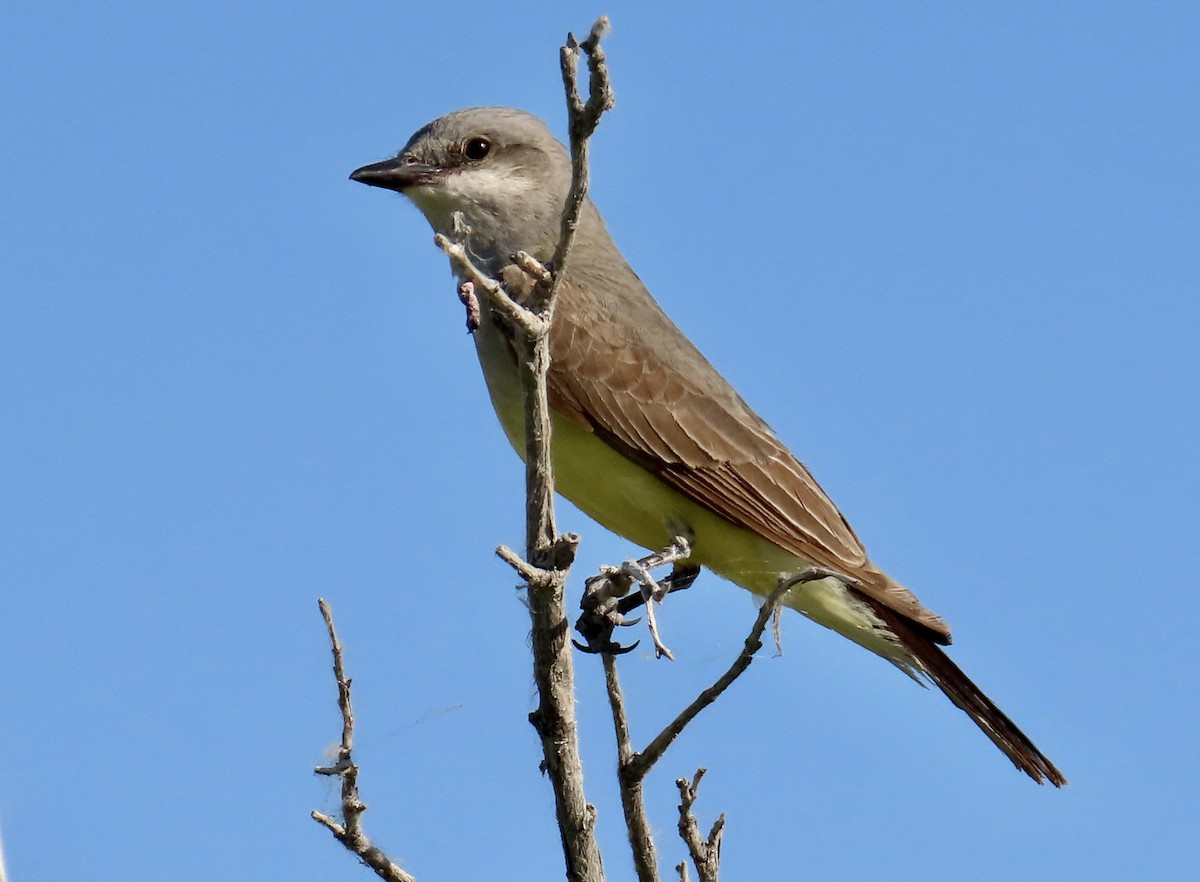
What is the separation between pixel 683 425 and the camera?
6.41 m

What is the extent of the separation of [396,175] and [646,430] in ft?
5.47

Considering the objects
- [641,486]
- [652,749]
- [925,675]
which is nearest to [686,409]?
[641,486]

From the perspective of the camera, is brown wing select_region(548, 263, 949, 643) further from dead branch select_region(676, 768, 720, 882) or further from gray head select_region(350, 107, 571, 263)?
dead branch select_region(676, 768, 720, 882)

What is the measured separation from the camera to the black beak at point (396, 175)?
22.0 ft

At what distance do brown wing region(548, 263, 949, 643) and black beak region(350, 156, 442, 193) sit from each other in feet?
2.64

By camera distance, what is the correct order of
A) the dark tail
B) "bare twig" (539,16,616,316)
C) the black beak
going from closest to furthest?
"bare twig" (539,16,616,316)
the dark tail
the black beak

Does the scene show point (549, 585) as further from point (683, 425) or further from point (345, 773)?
point (683, 425)

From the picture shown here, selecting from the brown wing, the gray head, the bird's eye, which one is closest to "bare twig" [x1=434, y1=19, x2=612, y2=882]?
the brown wing

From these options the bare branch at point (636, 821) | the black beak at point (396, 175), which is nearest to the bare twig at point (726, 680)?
the bare branch at point (636, 821)

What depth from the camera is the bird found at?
6.12 metres

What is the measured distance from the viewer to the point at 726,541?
6297 mm

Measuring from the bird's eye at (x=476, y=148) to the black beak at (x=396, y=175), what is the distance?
0.21m

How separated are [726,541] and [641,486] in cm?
45

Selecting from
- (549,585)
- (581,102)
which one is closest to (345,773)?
(549,585)
